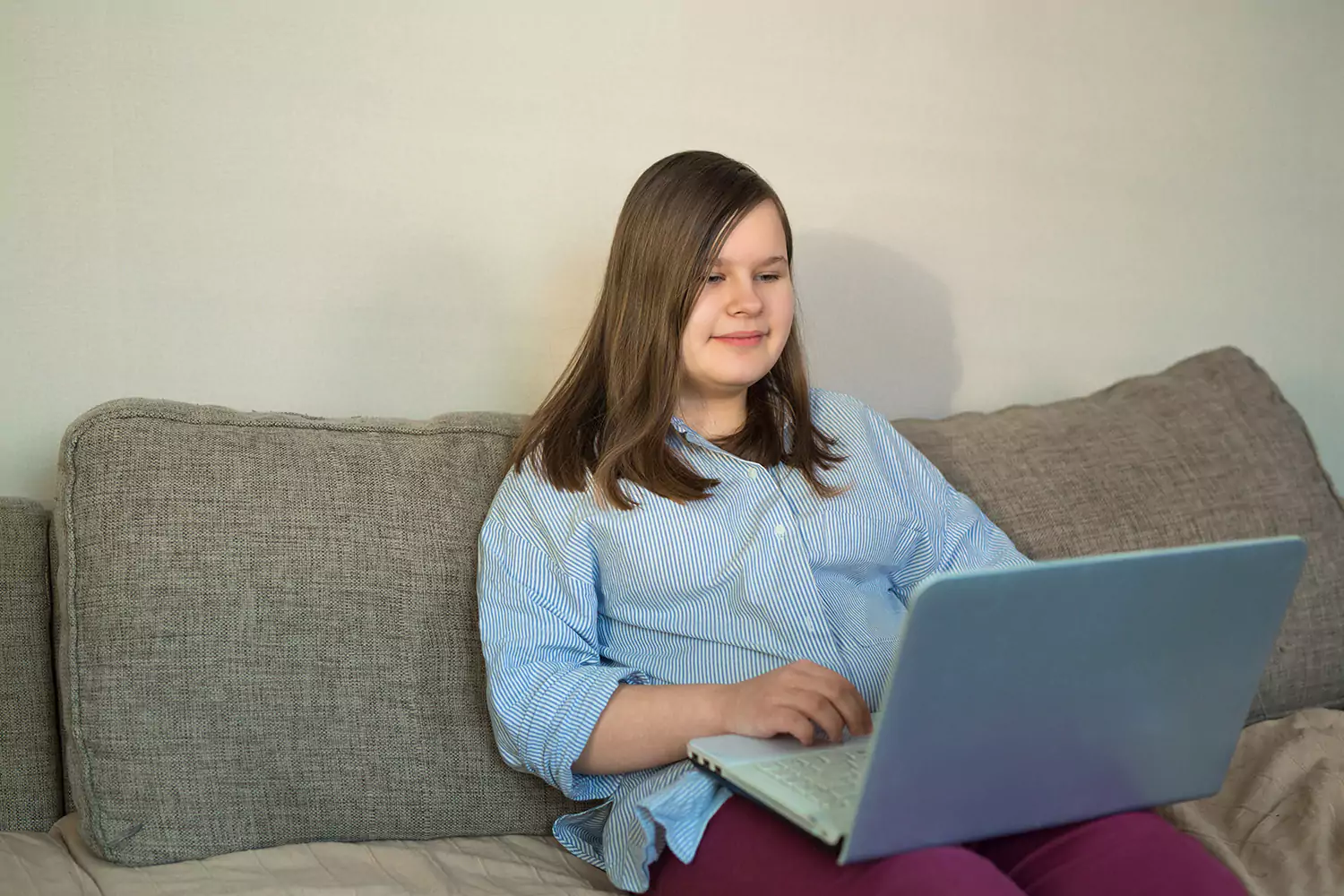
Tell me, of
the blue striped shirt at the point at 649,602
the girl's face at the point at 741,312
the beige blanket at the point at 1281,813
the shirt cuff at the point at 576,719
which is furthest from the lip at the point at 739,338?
the beige blanket at the point at 1281,813

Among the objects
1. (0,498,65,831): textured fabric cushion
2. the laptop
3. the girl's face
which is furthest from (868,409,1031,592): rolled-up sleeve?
(0,498,65,831): textured fabric cushion

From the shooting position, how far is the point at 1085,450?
1.68m

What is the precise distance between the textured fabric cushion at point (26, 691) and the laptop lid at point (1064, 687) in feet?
2.89

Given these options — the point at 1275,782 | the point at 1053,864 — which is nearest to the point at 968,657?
the point at 1053,864

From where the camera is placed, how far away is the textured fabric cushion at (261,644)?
122cm

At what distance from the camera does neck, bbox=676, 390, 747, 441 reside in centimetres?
140

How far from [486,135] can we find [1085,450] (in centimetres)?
89

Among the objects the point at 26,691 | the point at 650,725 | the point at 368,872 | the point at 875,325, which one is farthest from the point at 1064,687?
the point at 875,325

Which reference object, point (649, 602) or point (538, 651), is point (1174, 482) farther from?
point (538, 651)

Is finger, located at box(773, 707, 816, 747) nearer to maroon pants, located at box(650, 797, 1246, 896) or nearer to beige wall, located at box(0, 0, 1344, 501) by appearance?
maroon pants, located at box(650, 797, 1246, 896)

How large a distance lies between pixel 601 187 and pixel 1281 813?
1.10 meters

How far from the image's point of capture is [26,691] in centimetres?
129

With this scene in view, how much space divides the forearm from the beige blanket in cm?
50

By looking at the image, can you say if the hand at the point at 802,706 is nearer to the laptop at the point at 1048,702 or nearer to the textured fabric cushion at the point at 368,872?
the laptop at the point at 1048,702
